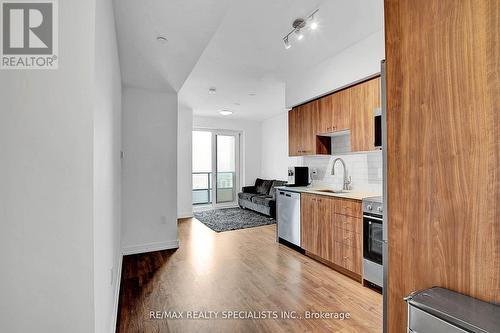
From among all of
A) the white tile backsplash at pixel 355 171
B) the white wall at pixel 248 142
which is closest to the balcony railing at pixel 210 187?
the white wall at pixel 248 142

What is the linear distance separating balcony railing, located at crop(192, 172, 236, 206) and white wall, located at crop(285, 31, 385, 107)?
3.79 metres

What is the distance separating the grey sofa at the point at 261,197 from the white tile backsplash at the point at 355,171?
180 cm

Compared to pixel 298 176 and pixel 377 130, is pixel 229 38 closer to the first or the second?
pixel 377 130

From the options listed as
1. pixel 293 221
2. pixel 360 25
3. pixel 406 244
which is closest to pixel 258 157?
pixel 293 221

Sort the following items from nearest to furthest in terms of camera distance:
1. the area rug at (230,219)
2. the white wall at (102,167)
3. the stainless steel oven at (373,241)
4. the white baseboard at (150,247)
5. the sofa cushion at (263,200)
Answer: the white wall at (102,167) → the stainless steel oven at (373,241) → the white baseboard at (150,247) → the area rug at (230,219) → the sofa cushion at (263,200)

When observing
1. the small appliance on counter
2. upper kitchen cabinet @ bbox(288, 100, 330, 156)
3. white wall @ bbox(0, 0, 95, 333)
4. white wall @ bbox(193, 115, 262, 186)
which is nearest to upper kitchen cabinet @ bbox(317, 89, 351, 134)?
upper kitchen cabinet @ bbox(288, 100, 330, 156)

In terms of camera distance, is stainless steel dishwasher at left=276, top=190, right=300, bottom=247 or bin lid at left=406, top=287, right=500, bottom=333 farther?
stainless steel dishwasher at left=276, top=190, right=300, bottom=247

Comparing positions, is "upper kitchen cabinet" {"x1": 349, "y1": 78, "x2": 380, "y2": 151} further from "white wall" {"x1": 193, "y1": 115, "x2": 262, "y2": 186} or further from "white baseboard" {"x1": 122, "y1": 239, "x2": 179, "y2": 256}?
"white wall" {"x1": 193, "y1": 115, "x2": 262, "y2": 186}

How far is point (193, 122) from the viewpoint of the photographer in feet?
22.3

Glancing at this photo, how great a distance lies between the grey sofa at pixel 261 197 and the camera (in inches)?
231

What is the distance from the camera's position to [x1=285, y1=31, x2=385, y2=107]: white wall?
2713 millimetres

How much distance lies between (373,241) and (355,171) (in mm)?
1228

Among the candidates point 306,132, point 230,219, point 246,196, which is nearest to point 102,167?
point 306,132

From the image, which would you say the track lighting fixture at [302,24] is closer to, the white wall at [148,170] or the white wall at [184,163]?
the white wall at [148,170]
